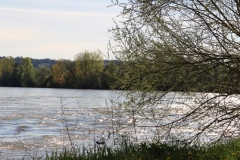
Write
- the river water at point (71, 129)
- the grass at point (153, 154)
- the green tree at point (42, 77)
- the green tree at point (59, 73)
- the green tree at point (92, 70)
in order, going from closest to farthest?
the grass at point (153, 154)
the river water at point (71, 129)
the green tree at point (92, 70)
the green tree at point (59, 73)
the green tree at point (42, 77)

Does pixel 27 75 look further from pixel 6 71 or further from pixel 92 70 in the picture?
pixel 92 70

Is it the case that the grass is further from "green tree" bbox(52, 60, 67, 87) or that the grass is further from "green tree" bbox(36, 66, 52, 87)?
"green tree" bbox(36, 66, 52, 87)

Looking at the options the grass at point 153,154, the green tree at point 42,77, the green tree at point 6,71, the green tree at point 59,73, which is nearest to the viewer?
the grass at point 153,154

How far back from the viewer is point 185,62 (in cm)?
757

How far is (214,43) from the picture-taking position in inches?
299

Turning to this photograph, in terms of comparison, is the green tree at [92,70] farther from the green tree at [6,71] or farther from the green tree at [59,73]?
the green tree at [6,71]

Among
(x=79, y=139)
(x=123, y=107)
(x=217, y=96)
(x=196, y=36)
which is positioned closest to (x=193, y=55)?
(x=196, y=36)

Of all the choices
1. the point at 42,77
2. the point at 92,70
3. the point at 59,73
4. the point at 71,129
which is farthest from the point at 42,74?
the point at 71,129

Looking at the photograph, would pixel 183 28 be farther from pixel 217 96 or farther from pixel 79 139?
pixel 79 139

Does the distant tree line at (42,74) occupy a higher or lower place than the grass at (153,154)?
higher

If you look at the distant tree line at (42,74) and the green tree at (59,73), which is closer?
the distant tree line at (42,74)

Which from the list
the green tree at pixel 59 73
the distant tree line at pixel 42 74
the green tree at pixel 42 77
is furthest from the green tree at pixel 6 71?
the green tree at pixel 59 73

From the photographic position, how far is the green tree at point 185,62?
24.6ft

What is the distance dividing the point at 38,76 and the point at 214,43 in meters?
70.2
